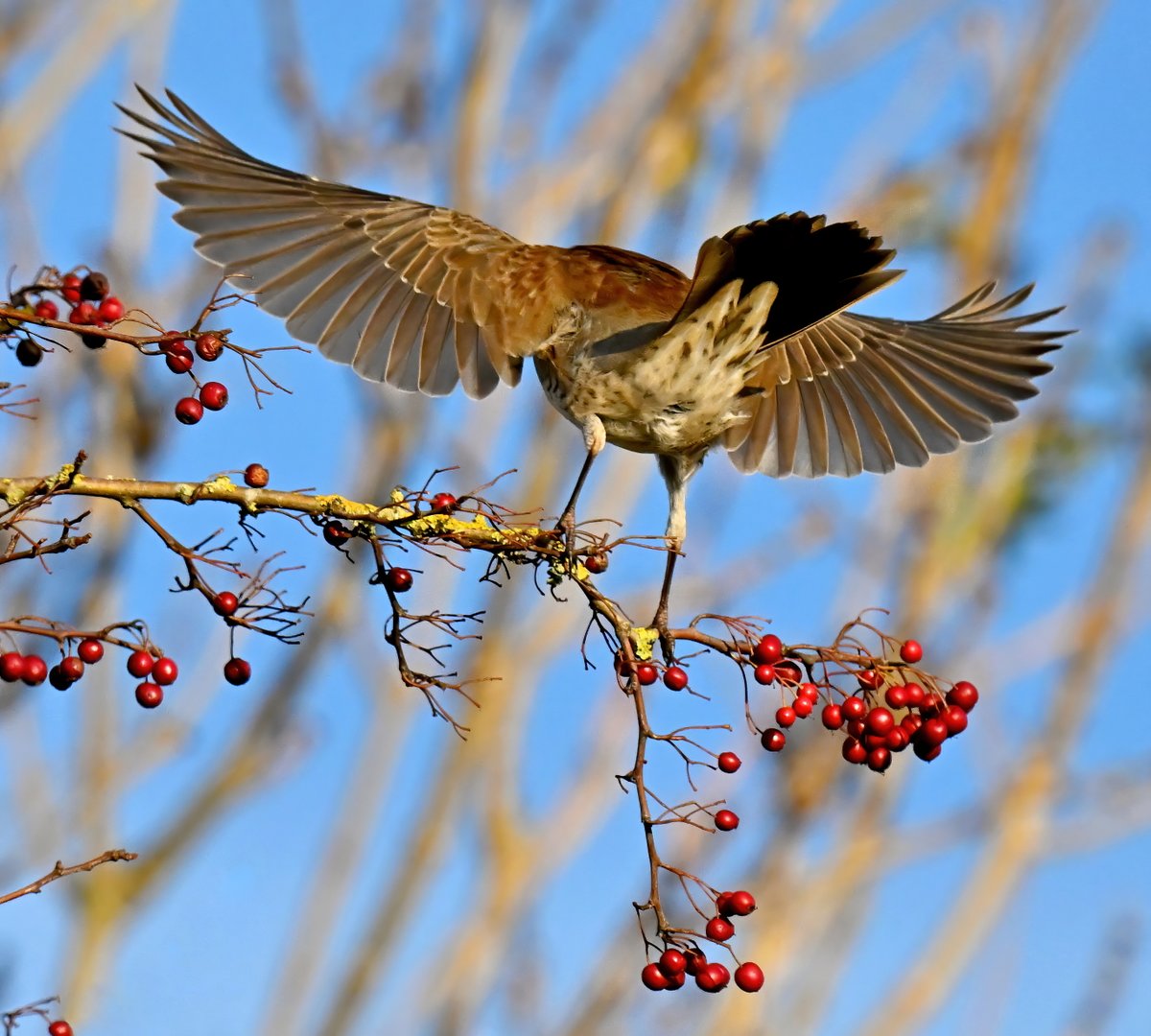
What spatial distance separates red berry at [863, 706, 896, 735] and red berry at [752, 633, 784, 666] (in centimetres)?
20

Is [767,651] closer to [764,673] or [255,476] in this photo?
[764,673]

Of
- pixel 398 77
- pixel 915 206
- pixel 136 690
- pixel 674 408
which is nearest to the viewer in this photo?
pixel 136 690

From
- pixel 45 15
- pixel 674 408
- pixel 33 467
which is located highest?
pixel 45 15

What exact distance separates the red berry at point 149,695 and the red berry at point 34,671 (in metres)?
0.14

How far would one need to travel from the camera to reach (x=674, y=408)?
3713mm

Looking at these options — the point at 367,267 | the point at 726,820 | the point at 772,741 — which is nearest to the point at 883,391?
the point at 367,267

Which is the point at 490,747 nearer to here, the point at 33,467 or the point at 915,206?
the point at 33,467

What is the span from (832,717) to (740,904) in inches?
16.1

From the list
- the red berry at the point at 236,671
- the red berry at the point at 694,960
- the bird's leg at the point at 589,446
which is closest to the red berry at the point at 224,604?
the red berry at the point at 236,671

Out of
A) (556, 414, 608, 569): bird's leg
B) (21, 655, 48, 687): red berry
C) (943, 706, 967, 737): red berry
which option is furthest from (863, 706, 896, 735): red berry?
(21, 655, 48, 687): red berry

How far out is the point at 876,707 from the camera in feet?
8.25

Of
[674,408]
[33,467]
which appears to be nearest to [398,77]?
[33,467]

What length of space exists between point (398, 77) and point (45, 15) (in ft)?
5.29

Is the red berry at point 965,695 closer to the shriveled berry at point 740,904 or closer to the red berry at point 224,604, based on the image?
the shriveled berry at point 740,904
